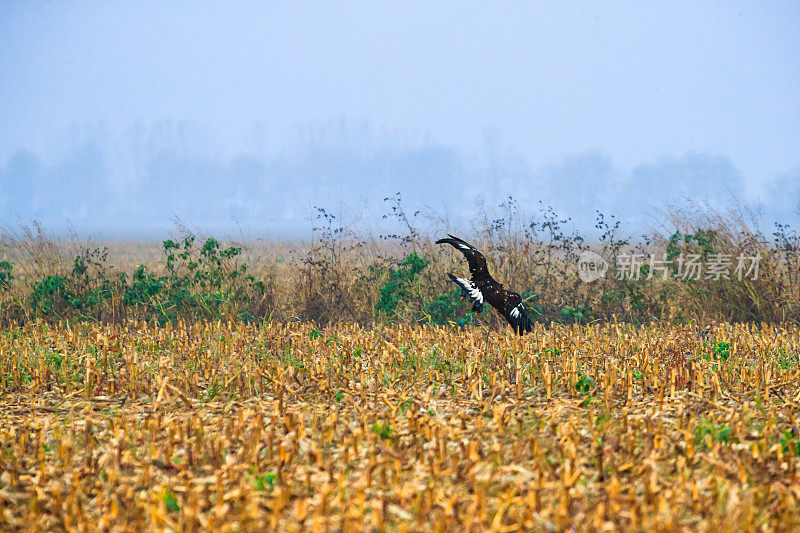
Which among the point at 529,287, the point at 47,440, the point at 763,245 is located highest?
the point at 763,245

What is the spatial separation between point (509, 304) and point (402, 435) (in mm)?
2765

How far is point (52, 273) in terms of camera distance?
31.0 feet

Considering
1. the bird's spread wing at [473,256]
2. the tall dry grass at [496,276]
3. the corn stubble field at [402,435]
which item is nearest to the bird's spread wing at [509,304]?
the bird's spread wing at [473,256]

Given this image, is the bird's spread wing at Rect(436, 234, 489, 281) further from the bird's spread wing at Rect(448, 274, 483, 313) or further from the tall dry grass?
the tall dry grass

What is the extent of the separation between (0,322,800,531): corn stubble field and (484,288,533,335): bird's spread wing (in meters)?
0.41

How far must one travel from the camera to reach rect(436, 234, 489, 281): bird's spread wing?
244 inches

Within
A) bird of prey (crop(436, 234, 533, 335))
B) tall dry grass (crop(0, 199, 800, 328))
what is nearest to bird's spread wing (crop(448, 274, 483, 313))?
bird of prey (crop(436, 234, 533, 335))

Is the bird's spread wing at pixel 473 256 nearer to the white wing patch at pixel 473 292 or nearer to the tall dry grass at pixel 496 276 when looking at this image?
the white wing patch at pixel 473 292

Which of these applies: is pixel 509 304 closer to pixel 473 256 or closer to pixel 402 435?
pixel 473 256

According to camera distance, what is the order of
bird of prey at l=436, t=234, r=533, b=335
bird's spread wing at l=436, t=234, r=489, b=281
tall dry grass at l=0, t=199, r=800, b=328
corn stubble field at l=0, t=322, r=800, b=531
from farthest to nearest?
tall dry grass at l=0, t=199, r=800, b=328, bird of prey at l=436, t=234, r=533, b=335, bird's spread wing at l=436, t=234, r=489, b=281, corn stubble field at l=0, t=322, r=800, b=531

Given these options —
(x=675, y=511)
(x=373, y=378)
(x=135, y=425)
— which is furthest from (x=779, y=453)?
(x=135, y=425)

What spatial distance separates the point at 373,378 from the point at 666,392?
6.50 feet

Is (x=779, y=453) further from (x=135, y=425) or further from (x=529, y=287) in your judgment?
(x=529, y=287)

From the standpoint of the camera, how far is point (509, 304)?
652 cm
